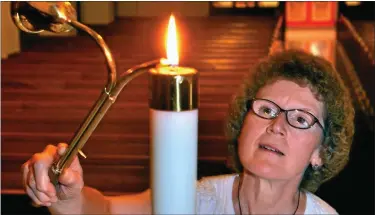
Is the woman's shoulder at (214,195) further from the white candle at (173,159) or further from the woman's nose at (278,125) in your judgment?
the white candle at (173,159)

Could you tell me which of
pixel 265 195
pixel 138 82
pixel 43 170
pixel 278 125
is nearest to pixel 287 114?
pixel 278 125

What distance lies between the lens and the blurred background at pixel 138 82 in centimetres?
511

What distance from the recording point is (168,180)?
20.6 inches

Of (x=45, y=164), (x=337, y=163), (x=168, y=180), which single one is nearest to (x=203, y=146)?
(x=337, y=163)

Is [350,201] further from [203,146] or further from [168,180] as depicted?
Result: [168,180]

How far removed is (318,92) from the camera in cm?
162

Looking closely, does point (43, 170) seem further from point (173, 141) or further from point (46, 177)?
point (173, 141)

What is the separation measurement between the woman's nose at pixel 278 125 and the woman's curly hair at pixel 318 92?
16 centimetres

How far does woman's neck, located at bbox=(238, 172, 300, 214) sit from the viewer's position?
5.51 ft

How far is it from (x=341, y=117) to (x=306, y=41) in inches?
416

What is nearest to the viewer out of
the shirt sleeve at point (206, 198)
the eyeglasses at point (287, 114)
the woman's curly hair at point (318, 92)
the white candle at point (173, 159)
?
the white candle at point (173, 159)

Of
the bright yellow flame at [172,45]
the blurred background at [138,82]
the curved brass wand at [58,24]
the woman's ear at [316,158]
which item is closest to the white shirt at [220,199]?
the woman's ear at [316,158]

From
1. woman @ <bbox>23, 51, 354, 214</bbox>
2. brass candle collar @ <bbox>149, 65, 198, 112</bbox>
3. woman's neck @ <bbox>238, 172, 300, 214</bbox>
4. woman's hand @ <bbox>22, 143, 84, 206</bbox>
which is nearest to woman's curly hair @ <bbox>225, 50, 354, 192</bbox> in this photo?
woman @ <bbox>23, 51, 354, 214</bbox>

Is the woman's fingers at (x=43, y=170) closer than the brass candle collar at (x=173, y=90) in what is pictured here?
No
